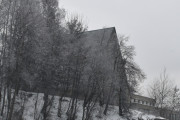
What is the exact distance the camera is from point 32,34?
20875mm

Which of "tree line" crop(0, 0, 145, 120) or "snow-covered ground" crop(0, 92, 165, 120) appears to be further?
"snow-covered ground" crop(0, 92, 165, 120)

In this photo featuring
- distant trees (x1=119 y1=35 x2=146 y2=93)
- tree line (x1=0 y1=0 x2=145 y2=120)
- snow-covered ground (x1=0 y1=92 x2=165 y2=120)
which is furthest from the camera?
distant trees (x1=119 y1=35 x2=146 y2=93)

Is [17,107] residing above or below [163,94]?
below

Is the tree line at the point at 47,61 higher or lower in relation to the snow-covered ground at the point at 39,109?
higher

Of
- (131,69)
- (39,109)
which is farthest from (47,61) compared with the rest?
(131,69)

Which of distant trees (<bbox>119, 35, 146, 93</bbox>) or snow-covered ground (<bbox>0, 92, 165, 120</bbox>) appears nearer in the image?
snow-covered ground (<bbox>0, 92, 165, 120</bbox>)

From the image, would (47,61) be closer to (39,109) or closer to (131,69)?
(39,109)

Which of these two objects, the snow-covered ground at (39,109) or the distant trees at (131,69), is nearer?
the snow-covered ground at (39,109)

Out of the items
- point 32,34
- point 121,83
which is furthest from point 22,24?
point 121,83

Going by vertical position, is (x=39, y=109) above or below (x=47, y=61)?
below

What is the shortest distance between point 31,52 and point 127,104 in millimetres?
18718

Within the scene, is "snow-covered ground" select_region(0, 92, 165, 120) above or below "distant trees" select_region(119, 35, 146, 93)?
below

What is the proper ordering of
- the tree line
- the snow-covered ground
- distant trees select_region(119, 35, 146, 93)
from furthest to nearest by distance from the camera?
1. distant trees select_region(119, 35, 146, 93)
2. the snow-covered ground
3. the tree line

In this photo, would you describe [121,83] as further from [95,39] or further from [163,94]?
[163,94]
